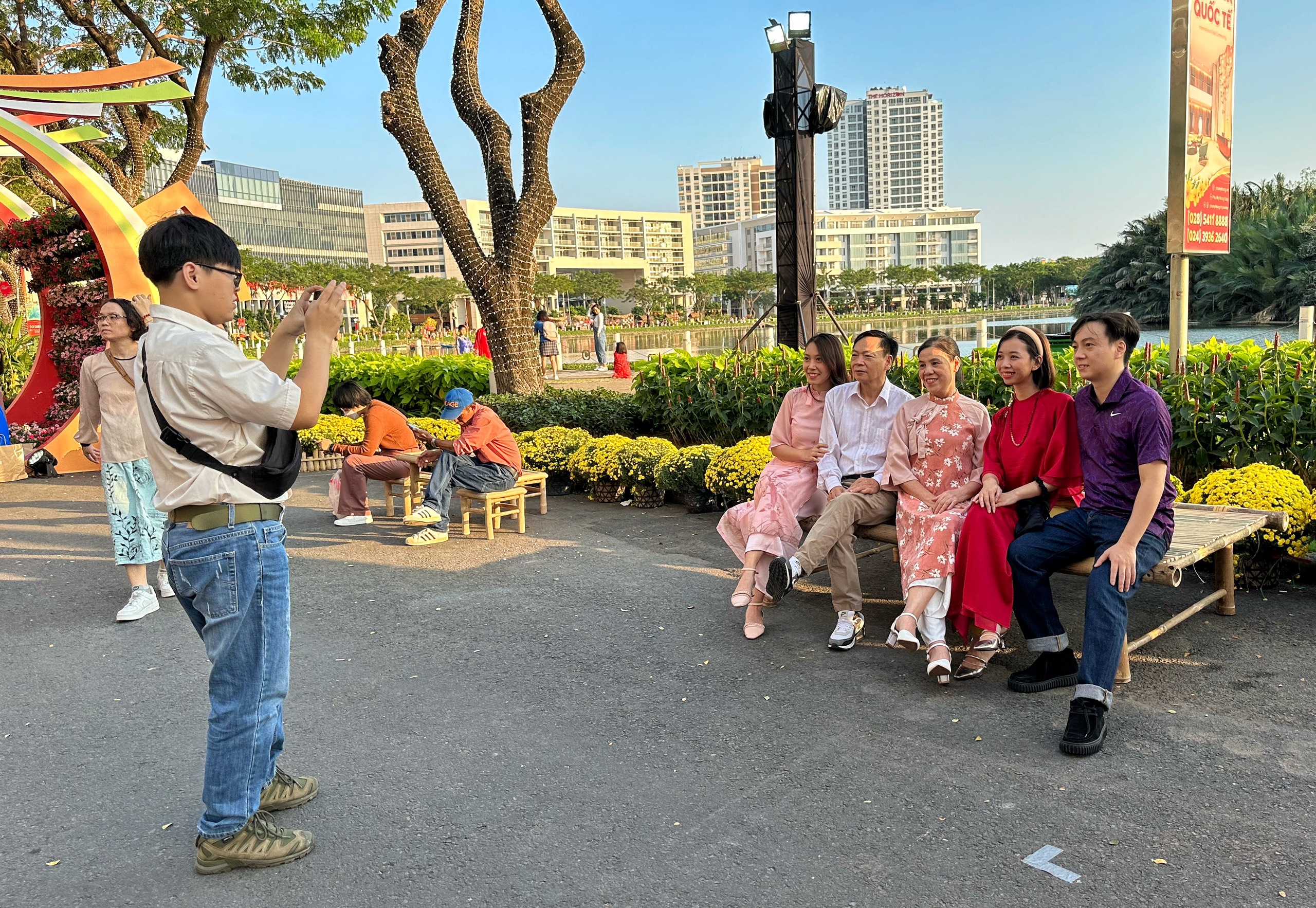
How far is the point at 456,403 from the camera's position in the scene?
732 centimetres

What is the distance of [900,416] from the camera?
189 inches

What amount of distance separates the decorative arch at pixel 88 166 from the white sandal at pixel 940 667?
9594mm

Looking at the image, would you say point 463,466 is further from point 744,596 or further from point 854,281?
point 854,281

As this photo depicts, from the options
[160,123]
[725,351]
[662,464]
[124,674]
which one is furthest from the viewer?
[160,123]

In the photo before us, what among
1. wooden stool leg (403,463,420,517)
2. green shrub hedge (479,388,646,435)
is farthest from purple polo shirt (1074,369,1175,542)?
green shrub hedge (479,388,646,435)

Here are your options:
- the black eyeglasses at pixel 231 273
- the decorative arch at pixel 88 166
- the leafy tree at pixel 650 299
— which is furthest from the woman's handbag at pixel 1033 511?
the leafy tree at pixel 650 299

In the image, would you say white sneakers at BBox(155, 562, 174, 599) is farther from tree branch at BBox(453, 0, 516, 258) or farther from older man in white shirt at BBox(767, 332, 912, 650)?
tree branch at BBox(453, 0, 516, 258)

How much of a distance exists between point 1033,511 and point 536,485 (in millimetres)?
5495

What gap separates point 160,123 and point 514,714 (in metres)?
18.7

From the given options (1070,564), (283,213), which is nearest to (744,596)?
(1070,564)

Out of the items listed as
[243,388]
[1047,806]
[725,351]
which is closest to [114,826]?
[243,388]

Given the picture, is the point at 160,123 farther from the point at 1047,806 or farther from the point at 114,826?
the point at 1047,806

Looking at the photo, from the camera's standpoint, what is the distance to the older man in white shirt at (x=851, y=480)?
467 centimetres

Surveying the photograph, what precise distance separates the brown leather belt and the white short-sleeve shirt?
18 mm
